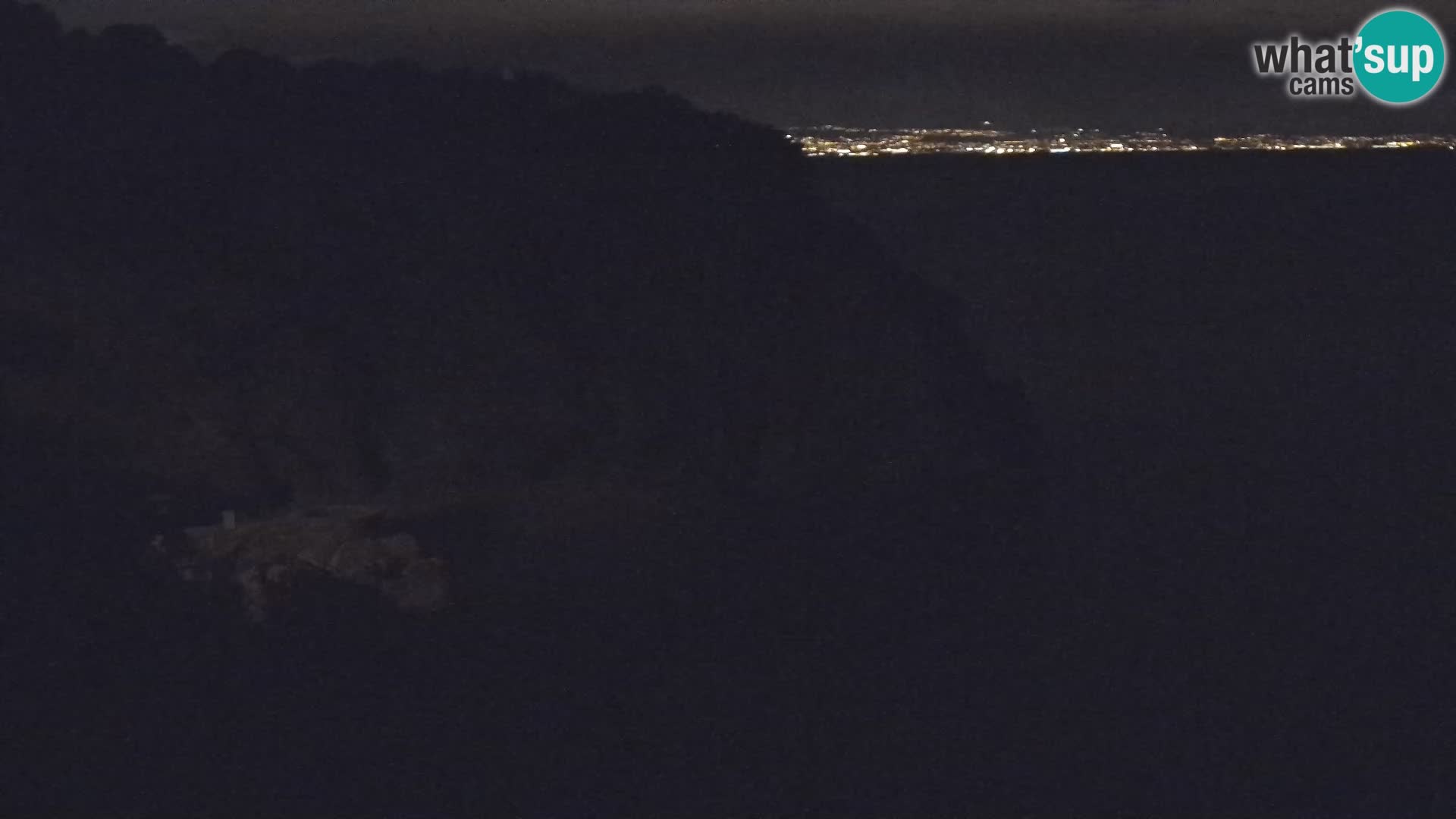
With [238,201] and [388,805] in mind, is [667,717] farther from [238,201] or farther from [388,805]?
[238,201]

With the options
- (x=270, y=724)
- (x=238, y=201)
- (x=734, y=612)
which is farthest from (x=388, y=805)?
(x=238, y=201)

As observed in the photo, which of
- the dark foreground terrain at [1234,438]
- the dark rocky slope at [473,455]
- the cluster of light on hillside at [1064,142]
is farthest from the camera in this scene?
the cluster of light on hillside at [1064,142]

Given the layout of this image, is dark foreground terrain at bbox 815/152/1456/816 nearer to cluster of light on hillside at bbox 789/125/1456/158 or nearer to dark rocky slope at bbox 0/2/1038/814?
cluster of light on hillside at bbox 789/125/1456/158

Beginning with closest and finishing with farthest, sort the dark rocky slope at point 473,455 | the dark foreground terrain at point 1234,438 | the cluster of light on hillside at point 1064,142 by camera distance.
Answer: the dark rocky slope at point 473,455 → the dark foreground terrain at point 1234,438 → the cluster of light on hillside at point 1064,142

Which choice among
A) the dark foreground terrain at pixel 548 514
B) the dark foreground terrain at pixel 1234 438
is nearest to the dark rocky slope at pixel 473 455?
the dark foreground terrain at pixel 548 514

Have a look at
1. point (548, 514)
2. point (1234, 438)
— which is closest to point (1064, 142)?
point (1234, 438)

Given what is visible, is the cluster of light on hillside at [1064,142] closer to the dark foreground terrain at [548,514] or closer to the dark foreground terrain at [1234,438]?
the dark foreground terrain at [1234,438]

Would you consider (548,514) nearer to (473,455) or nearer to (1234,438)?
(473,455)
